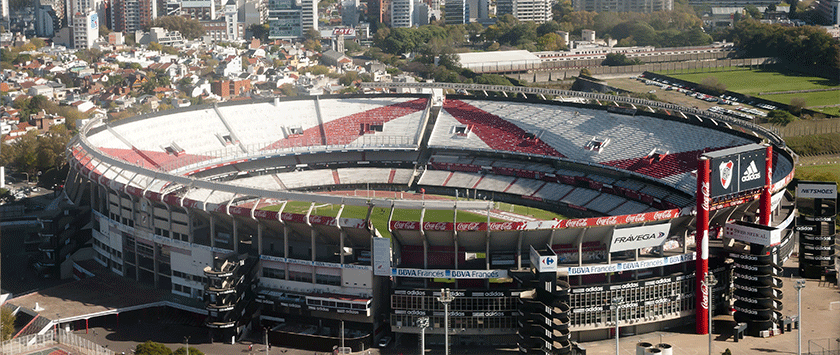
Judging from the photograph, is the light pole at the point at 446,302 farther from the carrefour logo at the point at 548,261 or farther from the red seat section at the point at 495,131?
the red seat section at the point at 495,131

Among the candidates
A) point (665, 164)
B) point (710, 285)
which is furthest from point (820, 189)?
point (710, 285)

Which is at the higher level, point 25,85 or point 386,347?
point 25,85

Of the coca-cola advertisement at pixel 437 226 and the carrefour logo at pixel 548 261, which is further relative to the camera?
the coca-cola advertisement at pixel 437 226

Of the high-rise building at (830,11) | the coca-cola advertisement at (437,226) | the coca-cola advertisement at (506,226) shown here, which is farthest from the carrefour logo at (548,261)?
the high-rise building at (830,11)

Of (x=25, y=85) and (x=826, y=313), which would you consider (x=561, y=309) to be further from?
(x=25, y=85)

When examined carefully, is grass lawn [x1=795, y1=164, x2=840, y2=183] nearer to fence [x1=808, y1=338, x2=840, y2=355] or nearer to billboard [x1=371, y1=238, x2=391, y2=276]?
fence [x1=808, y1=338, x2=840, y2=355]

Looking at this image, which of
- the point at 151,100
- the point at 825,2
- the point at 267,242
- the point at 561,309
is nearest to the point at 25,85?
the point at 151,100

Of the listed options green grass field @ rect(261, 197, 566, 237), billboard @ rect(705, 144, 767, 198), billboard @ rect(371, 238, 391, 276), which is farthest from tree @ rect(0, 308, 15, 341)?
billboard @ rect(705, 144, 767, 198)
